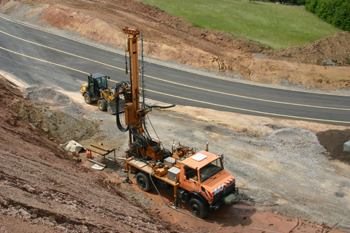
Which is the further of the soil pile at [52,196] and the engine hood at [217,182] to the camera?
the engine hood at [217,182]

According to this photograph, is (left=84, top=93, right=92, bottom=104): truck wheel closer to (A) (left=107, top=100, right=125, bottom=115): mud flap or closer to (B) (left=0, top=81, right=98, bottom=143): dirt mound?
(A) (left=107, top=100, right=125, bottom=115): mud flap

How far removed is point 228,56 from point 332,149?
19.4 m

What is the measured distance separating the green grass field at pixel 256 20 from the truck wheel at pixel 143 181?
29310 mm

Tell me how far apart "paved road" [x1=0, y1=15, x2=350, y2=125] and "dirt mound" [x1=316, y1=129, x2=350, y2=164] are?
17.2 feet

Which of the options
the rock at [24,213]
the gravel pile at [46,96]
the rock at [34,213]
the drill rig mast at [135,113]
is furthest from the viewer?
the gravel pile at [46,96]

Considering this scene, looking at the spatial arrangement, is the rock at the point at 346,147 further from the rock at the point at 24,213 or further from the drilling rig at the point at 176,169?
the rock at the point at 24,213

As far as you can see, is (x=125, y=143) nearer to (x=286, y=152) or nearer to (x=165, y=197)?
(x=165, y=197)

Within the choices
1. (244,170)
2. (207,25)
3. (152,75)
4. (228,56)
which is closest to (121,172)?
(244,170)

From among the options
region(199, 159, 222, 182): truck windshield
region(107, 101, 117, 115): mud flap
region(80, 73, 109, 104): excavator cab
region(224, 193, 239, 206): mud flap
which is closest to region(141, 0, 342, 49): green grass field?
region(80, 73, 109, 104): excavator cab

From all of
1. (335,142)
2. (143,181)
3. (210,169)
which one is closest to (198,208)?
(210,169)

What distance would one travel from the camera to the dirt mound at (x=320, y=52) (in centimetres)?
3488

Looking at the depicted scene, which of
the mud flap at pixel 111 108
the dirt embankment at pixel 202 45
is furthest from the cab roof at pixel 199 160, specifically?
the dirt embankment at pixel 202 45

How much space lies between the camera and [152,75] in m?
31.3

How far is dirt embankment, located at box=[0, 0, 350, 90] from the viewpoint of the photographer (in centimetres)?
3341
